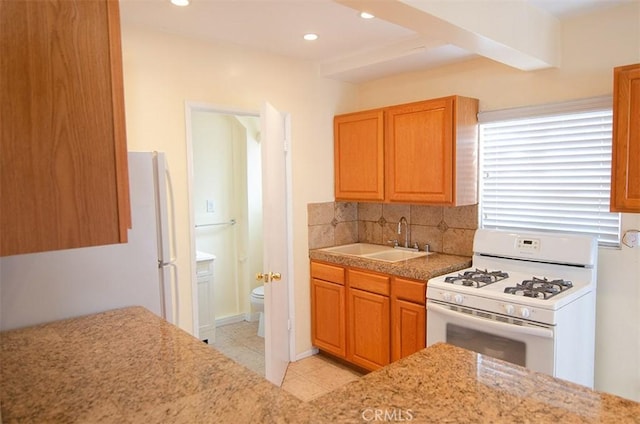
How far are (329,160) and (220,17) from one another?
61.0 inches

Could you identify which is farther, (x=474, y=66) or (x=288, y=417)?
(x=474, y=66)

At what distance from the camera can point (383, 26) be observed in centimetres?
272

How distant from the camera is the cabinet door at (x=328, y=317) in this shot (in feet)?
11.0

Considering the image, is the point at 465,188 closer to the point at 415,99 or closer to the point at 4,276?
the point at 415,99

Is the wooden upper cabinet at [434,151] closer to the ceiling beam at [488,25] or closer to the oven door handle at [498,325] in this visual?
the ceiling beam at [488,25]

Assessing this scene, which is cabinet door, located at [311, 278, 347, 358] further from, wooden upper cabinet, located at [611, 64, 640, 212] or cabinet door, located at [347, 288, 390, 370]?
wooden upper cabinet, located at [611, 64, 640, 212]

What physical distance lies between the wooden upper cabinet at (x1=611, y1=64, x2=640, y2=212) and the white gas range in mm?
502

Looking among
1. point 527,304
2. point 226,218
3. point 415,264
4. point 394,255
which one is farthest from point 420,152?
point 226,218

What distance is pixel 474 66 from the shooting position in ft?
10.1

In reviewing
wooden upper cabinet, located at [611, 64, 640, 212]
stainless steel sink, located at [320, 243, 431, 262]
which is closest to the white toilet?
stainless steel sink, located at [320, 243, 431, 262]

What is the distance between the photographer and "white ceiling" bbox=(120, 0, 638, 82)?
75.2 inches

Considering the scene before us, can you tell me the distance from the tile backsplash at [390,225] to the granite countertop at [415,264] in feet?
0.47

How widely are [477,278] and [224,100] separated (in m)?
2.08

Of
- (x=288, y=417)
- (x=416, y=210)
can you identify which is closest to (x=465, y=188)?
(x=416, y=210)
